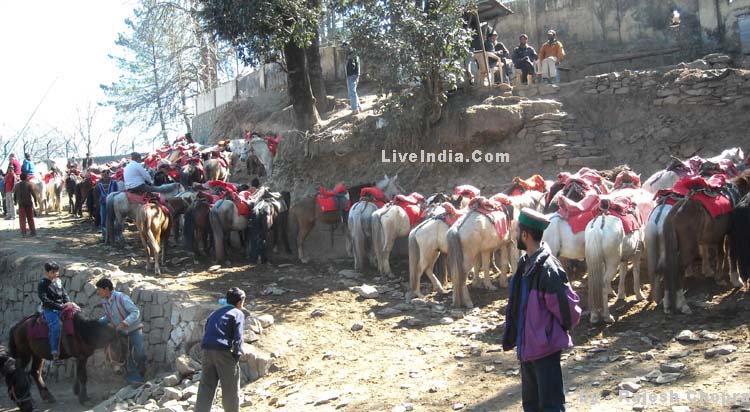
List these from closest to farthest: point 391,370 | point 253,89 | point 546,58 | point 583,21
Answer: point 391,370 < point 546,58 < point 583,21 < point 253,89

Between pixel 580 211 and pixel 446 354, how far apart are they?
2.76 meters

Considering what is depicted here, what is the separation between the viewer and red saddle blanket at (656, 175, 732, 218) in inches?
389

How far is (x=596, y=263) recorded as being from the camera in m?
9.92

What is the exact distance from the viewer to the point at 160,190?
17.4 meters

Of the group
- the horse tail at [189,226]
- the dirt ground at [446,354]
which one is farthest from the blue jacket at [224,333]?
the horse tail at [189,226]

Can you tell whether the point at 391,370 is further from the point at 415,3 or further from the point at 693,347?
the point at 415,3

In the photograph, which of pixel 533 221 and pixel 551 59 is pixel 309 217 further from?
pixel 533 221

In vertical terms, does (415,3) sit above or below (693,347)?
above

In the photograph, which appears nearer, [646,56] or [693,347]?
[693,347]

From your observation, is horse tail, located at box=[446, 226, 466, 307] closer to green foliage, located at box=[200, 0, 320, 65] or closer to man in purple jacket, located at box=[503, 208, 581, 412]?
man in purple jacket, located at box=[503, 208, 581, 412]

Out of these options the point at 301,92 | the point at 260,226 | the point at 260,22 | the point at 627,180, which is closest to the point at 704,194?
the point at 627,180

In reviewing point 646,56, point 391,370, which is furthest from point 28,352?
point 646,56

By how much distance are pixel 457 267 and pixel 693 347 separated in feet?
12.3

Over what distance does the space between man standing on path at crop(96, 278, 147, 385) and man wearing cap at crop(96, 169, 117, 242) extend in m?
7.51
